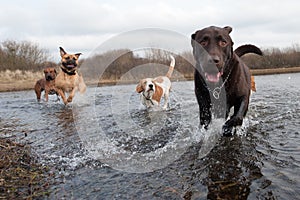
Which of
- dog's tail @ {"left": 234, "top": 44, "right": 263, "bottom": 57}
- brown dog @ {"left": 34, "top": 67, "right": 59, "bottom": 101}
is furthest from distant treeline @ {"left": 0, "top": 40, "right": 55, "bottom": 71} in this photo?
dog's tail @ {"left": 234, "top": 44, "right": 263, "bottom": 57}

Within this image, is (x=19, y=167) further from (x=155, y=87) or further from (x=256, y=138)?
(x=155, y=87)

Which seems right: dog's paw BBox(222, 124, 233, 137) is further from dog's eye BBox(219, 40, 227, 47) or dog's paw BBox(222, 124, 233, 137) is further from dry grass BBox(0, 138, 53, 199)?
dry grass BBox(0, 138, 53, 199)

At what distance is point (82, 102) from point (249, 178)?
825cm

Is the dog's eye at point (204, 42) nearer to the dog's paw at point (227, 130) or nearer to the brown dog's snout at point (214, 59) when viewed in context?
the brown dog's snout at point (214, 59)

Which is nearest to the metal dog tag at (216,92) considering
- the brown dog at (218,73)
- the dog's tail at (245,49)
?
the brown dog at (218,73)

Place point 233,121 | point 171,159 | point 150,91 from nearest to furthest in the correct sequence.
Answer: point 171,159, point 233,121, point 150,91

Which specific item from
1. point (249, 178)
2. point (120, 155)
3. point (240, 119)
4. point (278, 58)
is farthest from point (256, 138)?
point (278, 58)

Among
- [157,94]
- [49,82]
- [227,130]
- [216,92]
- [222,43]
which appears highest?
[222,43]

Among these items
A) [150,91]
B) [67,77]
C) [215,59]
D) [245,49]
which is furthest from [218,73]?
[67,77]

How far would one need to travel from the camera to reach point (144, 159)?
11.4ft

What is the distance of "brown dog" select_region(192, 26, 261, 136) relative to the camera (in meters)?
3.46

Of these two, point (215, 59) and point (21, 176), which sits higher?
point (215, 59)

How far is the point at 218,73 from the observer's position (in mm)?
3545

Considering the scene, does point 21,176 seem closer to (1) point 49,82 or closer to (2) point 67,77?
(2) point 67,77
